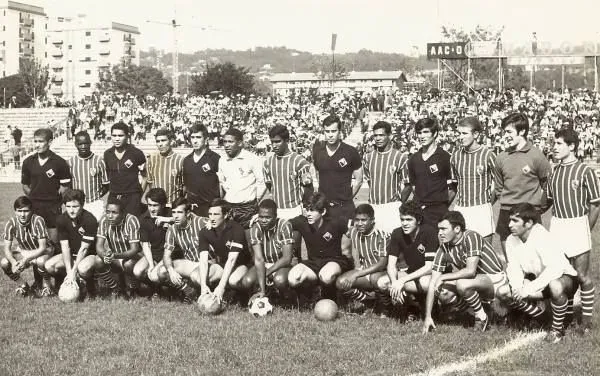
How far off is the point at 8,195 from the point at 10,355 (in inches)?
710

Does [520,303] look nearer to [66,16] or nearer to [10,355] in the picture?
[10,355]

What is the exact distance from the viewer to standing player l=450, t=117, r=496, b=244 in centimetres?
717

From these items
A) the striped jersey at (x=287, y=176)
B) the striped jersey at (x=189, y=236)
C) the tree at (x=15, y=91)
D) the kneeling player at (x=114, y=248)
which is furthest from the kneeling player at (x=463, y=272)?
the tree at (x=15, y=91)

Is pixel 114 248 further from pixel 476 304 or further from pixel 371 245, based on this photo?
pixel 476 304

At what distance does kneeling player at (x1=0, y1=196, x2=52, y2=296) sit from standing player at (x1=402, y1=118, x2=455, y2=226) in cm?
402

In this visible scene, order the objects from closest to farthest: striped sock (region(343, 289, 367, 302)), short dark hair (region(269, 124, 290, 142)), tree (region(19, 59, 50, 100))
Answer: striped sock (region(343, 289, 367, 302)) < short dark hair (region(269, 124, 290, 142)) < tree (region(19, 59, 50, 100))

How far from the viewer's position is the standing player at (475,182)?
23.5 feet

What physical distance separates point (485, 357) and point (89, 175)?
16.1ft

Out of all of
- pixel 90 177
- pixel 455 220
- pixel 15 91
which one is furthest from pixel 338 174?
pixel 15 91

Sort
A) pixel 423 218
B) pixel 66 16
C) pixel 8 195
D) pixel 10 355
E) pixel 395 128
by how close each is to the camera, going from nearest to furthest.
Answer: pixel 10 355
pixel 423 218
pixel 8 195
pixel 395 128
pixel 66 16

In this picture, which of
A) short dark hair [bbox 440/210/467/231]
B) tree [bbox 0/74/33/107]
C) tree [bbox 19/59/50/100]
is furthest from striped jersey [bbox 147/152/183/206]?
tree [bbox 0/74/33/107]

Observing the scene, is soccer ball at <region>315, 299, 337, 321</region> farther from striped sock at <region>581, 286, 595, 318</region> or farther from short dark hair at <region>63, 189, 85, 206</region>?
short dark hair at <region>63, 189, 85, 206</region>

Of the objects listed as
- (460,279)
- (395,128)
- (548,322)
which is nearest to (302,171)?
(460,279)

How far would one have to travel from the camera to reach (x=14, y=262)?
780 cm
